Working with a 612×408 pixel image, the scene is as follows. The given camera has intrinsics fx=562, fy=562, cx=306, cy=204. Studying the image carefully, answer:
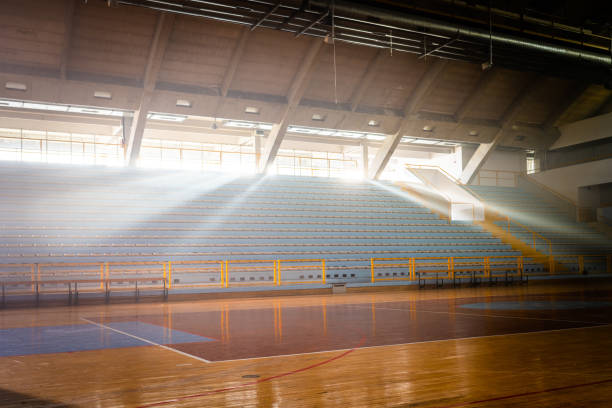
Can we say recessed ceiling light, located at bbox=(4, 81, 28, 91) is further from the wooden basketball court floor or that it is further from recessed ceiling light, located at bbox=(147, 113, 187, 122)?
the wooden basketball court floor

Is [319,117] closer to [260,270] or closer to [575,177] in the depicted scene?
[260,270]

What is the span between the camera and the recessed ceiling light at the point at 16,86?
1839 centimetres

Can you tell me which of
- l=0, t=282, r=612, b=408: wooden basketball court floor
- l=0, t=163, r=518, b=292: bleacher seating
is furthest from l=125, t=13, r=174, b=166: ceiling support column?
l=0, t=282, r=612, b=408: wooden basketball court floor

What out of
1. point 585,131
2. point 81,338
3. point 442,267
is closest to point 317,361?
point 81,338

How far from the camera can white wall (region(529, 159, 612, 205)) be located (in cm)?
2547

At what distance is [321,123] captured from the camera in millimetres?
23469

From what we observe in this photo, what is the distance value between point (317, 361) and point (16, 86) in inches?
691

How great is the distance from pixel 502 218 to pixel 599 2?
9232 mm

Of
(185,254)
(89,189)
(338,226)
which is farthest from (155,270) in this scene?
(338,226)

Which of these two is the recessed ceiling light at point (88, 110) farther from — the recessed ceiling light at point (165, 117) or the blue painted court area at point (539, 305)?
the blue painted court area at point (539, 305)

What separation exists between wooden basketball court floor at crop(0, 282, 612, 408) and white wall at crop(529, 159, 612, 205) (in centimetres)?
1902

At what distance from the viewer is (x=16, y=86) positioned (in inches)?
730

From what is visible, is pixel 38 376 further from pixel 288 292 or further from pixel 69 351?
pixel 288 292

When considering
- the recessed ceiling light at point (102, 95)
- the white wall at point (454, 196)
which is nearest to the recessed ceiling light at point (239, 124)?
the recessed ceiling light at point (102, 95)
